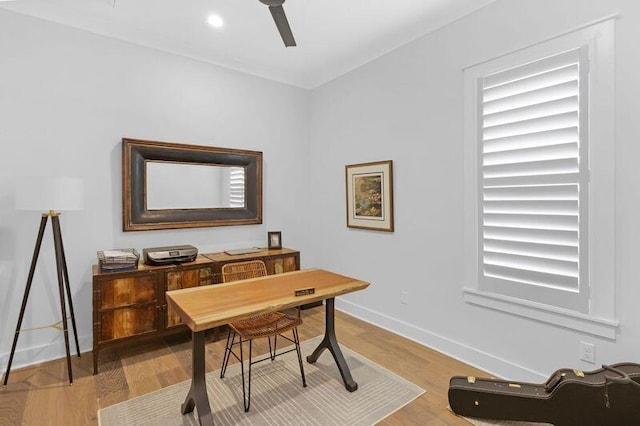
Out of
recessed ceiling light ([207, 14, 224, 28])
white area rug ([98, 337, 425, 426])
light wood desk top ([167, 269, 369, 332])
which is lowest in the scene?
white area rug ([98, 337, 425, 426])

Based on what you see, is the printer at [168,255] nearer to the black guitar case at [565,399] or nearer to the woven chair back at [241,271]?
the woven chair back at [241,271]

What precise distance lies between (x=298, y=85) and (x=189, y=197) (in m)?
2.06

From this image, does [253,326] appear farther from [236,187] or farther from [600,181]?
[600,181]

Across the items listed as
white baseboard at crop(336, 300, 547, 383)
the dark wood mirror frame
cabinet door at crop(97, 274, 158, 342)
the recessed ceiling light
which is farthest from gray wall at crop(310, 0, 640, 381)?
cabinet door at crop(97, 274, 158, 342)

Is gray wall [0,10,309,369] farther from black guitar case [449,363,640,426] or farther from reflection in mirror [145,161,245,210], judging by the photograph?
black guitar case [449,363,640,426]

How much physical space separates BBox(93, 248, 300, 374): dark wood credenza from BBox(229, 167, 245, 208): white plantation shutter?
2.75 feet

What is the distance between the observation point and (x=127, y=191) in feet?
10.0

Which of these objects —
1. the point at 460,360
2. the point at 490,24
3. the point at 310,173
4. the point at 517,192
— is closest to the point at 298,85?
the point at 310,173

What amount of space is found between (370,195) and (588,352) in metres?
2.17

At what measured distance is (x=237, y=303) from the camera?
6.25 feet

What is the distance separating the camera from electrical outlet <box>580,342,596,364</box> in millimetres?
2049

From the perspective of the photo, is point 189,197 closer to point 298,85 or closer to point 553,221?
point 298,85

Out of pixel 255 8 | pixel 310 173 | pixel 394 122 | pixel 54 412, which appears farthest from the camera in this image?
pixel 310 173

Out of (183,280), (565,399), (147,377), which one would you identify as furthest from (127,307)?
(565,399)
